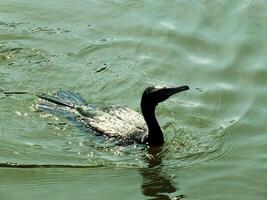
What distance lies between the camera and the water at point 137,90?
7.98 meters

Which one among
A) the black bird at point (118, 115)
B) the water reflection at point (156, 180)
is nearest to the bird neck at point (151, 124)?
the black bird at point (118, 115)

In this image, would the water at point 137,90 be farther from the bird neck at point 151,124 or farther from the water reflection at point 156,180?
the bird neck at point 151,124

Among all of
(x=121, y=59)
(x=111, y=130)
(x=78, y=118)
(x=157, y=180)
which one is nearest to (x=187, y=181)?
(x=157, y=180)

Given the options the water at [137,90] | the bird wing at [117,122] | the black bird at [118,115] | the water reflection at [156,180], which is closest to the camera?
the water reflection at [156,180]

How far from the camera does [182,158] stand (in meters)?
8.53

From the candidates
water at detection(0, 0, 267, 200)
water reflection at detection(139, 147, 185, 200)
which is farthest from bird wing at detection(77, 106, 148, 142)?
water reflection at detection(139, 147, 185, 200)

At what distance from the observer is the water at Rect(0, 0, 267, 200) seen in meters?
7.98

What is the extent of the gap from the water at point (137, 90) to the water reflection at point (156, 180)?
2 cm

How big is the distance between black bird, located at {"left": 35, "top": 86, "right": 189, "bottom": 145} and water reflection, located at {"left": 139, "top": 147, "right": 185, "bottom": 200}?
0.19 m

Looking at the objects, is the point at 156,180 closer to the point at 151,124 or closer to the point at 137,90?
the point at 151,124

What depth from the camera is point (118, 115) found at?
30.1 ft

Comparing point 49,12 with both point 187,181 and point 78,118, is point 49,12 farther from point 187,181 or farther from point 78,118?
point 187,181

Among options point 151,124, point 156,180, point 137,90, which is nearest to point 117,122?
point 151,124

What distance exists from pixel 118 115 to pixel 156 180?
144 cm
